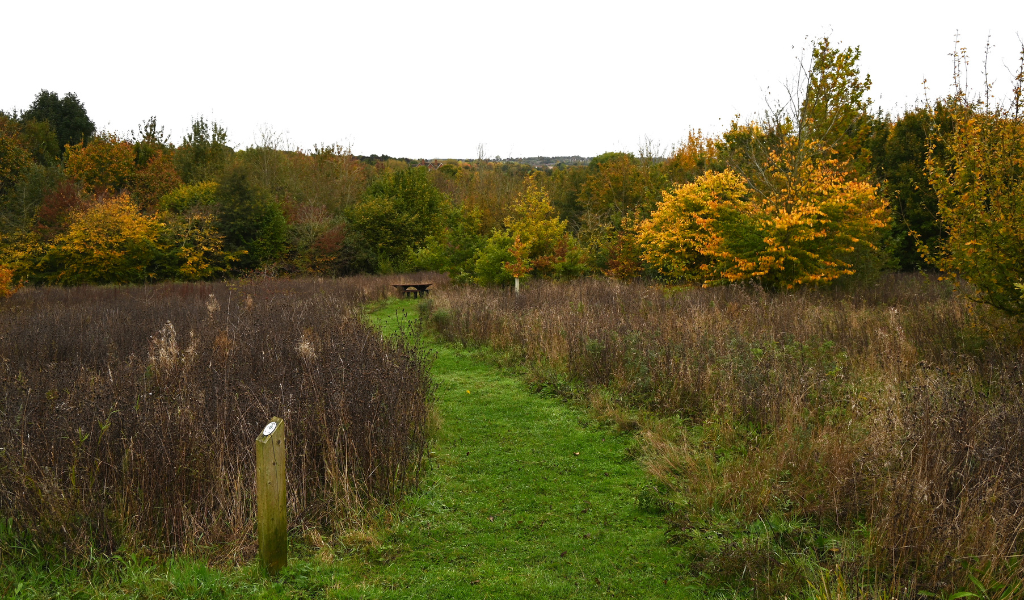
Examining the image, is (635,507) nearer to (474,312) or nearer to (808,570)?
(808,570)

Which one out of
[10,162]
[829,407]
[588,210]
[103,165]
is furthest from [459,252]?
[10,162]

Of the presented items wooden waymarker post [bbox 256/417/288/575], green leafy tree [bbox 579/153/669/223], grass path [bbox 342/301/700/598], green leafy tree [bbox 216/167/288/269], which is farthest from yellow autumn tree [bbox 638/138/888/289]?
green leafy tree [bbox 216/167/288/269]

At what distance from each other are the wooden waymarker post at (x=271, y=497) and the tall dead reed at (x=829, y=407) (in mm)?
2677

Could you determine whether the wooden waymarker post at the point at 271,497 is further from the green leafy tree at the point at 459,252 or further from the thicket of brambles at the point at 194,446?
the green leafy tree at the point at 459,252

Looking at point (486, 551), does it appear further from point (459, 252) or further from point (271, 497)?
point (459, 252)

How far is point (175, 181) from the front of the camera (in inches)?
1380

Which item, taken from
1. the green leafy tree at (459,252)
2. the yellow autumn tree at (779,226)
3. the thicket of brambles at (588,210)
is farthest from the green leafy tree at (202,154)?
the yellow autumn tree at (779,226)

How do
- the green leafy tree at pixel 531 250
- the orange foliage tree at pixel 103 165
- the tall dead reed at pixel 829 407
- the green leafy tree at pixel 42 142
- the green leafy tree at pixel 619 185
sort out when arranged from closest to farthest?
the tall dead reed at pixel 829 407
the green leafy tree at pixel 531 250
the orange foliage tree at pixel 103 165
the green leafy tree at pixel 619 185
the green leafy tree at pixel 42 142

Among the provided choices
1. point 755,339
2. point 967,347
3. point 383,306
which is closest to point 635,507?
point 755,339

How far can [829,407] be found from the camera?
219 inches

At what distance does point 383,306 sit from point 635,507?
52.8 ft

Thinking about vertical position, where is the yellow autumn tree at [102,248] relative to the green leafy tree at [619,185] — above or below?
below

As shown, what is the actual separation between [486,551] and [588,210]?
24064mm

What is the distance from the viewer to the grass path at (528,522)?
3.44 m
